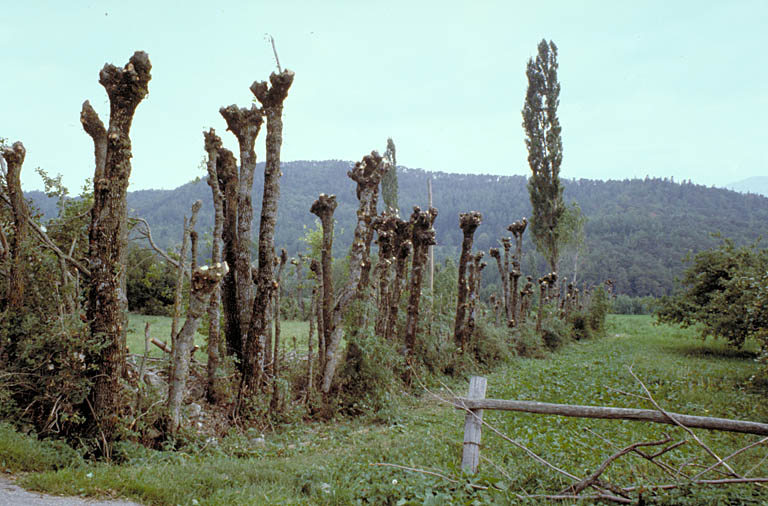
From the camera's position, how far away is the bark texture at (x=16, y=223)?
20.2ft

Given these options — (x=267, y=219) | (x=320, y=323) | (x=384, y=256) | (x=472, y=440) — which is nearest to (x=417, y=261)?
(x=384, y=256)

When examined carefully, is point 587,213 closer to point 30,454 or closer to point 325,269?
point 325,269

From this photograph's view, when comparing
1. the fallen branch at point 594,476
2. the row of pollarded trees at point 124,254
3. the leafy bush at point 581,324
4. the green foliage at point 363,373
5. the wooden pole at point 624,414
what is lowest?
the leafy bush at point 581,324

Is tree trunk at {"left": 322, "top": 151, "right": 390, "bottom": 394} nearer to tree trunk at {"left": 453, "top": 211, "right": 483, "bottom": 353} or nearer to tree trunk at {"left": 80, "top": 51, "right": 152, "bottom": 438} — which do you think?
tree trunk at {"left": 80, "top": 51, "right": 152, "bottom": 438}

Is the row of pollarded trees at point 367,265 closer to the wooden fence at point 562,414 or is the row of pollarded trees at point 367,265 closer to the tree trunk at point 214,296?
the tree trunk at point 214,296

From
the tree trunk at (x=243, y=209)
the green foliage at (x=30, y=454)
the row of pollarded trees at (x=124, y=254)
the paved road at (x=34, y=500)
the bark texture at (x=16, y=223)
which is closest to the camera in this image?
the paved road at (x=34, y=500)

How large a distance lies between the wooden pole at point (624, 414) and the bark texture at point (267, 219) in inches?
Answer: 146

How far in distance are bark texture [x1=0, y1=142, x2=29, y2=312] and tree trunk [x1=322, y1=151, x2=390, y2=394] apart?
453 cm

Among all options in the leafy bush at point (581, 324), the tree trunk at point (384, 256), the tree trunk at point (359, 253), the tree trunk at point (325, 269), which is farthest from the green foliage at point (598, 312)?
the tree trunk at point (325, 269)

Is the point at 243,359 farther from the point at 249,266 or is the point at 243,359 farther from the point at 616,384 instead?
the point at 616,384

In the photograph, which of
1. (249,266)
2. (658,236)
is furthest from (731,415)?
(658,236)

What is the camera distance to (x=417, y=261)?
39.0 ft

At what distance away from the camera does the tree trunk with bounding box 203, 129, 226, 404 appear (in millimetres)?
7426

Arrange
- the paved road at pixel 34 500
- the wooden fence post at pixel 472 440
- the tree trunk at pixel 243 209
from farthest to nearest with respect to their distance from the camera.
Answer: the tree trunk at pixel 243 209
the wooden fence post at pixel 472 440
the paved road at pixel 34 500
